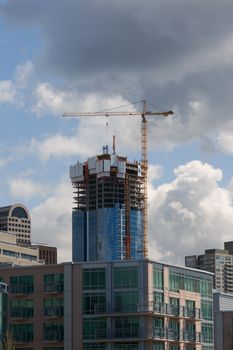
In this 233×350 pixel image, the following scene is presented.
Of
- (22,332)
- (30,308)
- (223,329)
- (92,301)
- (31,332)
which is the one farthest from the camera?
(223,329)

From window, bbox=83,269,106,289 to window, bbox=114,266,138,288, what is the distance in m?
1.93

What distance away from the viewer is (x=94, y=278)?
510 feet

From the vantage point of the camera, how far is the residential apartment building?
153750 mm

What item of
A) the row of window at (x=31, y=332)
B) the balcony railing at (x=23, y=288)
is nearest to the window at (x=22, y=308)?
the balcony railing at (x=23, y=288)

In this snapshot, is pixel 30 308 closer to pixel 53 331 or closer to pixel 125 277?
pixel 53 331

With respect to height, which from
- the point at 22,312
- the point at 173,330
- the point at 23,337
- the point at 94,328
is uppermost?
the point at 22,312

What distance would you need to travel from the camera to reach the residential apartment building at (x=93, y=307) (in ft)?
504

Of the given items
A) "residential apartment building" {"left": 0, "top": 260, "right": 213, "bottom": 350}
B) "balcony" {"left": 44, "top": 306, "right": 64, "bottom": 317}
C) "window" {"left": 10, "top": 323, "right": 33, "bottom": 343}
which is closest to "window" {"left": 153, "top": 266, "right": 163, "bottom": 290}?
"residential apartment building" {"left": 0, "top": 260, "right": 213, "bottom": 350}

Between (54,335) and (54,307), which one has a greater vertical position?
(54,307)

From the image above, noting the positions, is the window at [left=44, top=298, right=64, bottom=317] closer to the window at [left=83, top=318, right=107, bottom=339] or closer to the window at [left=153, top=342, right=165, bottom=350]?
the window at [left=83, top=318, right=107, bottom=339]

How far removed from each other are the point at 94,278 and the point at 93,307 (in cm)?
435

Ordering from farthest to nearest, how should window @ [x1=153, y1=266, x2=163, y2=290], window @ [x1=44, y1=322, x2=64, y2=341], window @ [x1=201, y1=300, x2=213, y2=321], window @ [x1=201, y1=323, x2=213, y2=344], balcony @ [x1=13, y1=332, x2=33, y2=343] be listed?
window @ [x1=201, y1=300, x2=213, y2=321]
window @ [x1=201, y1=323, x2=213, y2=344]
window @ [x1=153, y1=266, x2=163, y2=290]
balcony @ [x1=13, y1=332, x2=33, y2=343]
window @ [x1=44, y1=322, x2=64, y2=341]

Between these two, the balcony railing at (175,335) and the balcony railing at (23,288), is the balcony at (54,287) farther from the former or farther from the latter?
the balcony railing at (175,335)

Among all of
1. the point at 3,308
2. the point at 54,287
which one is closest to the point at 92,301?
the point at 54,287
